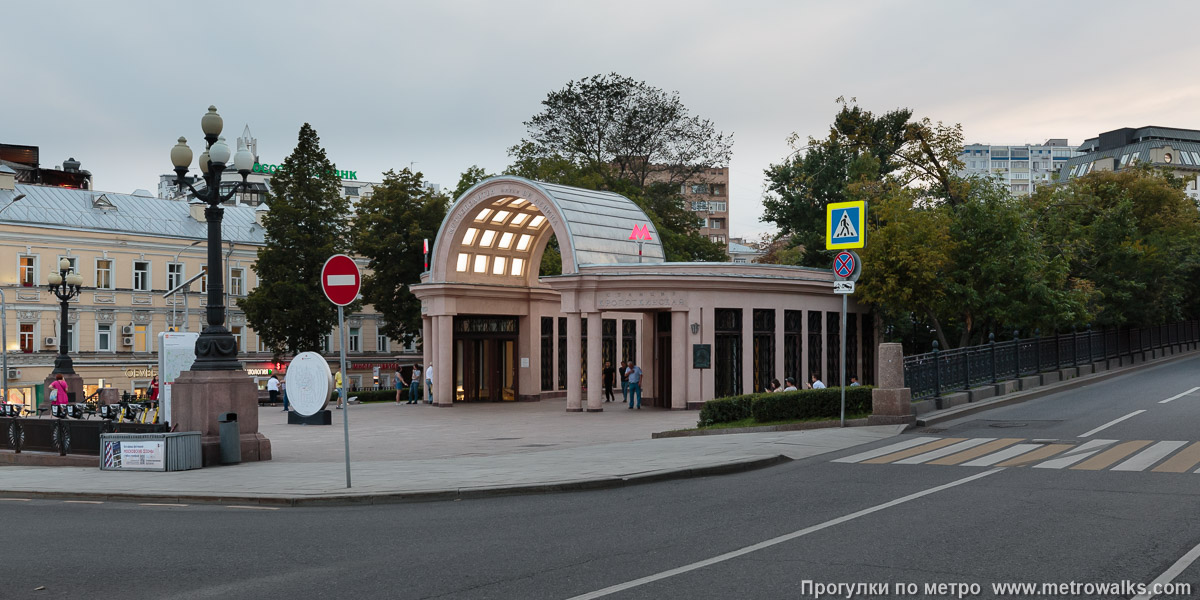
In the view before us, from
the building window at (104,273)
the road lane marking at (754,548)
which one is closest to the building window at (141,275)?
the building window at (104,273)

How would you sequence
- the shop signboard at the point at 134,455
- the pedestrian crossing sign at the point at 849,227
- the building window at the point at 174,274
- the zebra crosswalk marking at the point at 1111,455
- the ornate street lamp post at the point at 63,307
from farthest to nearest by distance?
the building window at the point at 174,274 → the ornate street lamp post at the point at 63,307 → the pedestrian crossing sign at the point at 849,227 → the shop signboard at the point at 134,455 → the zebra crosswalk marking at the point at 1111,455

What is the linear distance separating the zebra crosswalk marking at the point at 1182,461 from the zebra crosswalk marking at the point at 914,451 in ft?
11.7

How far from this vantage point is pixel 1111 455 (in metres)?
15.6

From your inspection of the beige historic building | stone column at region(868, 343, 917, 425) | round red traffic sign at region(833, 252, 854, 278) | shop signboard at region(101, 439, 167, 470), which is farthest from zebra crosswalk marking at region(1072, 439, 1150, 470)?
the beige historic building

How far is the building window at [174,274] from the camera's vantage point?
68562 mm

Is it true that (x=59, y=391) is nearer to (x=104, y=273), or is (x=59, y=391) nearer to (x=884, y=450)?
(x=884, y=450)

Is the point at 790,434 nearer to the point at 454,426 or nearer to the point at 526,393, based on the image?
the point at 454,426

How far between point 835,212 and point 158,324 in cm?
5806

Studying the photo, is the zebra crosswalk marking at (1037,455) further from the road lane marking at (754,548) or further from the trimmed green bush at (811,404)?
the trimmed green bush at (811,404)

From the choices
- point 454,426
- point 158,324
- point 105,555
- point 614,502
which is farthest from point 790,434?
point 158,324

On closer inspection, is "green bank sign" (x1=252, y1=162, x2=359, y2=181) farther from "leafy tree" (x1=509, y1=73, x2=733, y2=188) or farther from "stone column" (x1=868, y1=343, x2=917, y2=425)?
"stone column" (x1=868, y1=343, x2=917, y2=425)

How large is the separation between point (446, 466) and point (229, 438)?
4.07 m

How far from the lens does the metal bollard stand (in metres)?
17.9

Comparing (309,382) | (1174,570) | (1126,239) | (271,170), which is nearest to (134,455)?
(309,382)
